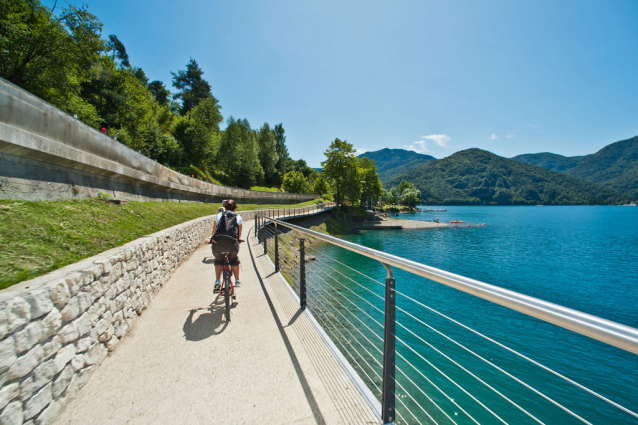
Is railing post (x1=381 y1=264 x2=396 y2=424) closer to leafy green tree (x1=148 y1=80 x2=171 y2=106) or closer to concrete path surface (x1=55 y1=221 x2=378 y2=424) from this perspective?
concrete path surface (x1=55 y1=221 x2=378 y2=424)

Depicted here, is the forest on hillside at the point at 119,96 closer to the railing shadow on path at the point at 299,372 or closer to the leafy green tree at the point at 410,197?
the railing shadow on path at the point at 299,372

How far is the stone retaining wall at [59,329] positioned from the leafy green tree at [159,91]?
63.0 metres

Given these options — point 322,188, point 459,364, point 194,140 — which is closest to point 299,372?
point 459,364

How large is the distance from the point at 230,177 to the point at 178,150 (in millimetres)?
13667

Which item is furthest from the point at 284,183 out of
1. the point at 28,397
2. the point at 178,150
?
the point at 28,397

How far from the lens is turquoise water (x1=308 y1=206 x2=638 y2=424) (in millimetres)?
7590

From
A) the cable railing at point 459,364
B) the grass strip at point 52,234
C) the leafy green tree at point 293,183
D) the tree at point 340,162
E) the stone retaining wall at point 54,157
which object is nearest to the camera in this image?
the cable railing at point 459,364

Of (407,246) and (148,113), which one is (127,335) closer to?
(407,246)

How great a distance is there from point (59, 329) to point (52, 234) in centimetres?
217

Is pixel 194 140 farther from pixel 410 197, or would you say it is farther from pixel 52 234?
pixel 410 197

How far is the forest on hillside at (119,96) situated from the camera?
15.5m

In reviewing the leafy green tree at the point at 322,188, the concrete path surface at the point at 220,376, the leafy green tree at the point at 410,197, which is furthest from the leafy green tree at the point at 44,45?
the leafy green tree at the point at 410,197

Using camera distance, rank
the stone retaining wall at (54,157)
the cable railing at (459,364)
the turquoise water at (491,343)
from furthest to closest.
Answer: the turquoise water at (491,343) → the stone retaining wall at (54,157) → the cable railing at (459,364)

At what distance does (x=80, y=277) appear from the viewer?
3111 mm
